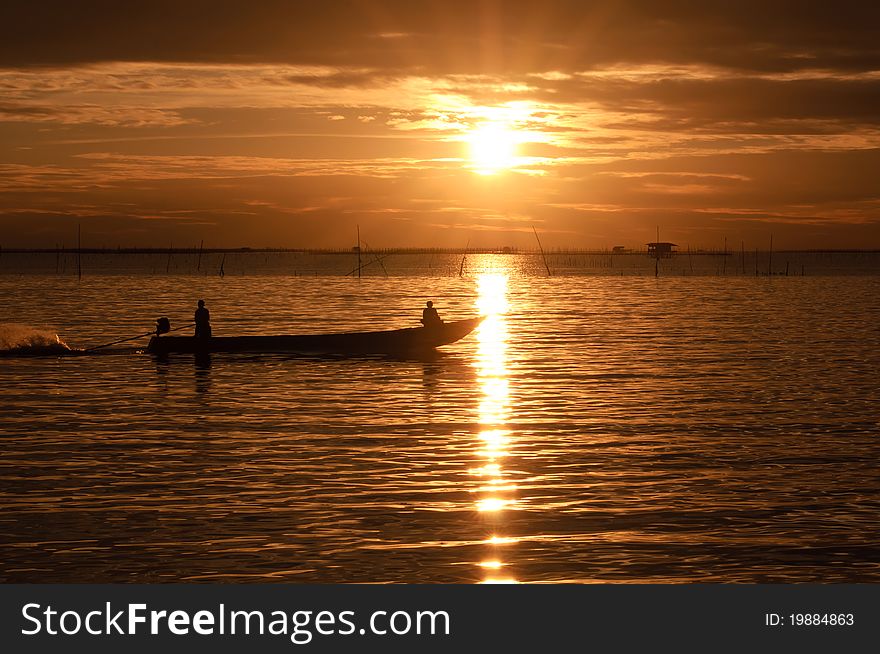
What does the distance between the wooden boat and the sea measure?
521 millimetres

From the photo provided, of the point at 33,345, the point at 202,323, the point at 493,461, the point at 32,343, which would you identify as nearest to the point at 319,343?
the point at 202,323

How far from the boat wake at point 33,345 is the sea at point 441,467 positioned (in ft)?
0.51

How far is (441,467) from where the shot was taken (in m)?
18.3

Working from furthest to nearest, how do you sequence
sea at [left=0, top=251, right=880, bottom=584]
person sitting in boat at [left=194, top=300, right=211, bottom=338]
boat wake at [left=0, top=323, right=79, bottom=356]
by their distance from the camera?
boat wake at [left=0, top=323, right=79, bottom=356] < person sitting in boat at [left=194, top=300, right=211, bottom=338] < sea at [left=0, top=251, right=880, bottom=584]

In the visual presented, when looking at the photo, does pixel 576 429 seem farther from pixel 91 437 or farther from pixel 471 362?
pixel 471 362

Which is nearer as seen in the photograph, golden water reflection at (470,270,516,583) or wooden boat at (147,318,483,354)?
golden water reflection at (470,270,516,583)

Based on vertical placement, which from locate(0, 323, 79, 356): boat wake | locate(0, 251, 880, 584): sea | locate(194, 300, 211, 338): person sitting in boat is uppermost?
locate(194, 300, 211, 338): person sitting in boat

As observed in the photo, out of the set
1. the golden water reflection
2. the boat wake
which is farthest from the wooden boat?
the boat wake

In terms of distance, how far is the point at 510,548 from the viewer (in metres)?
13.3

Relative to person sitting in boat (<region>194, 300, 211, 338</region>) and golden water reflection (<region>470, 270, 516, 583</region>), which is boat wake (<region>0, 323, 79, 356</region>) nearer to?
person sitting in boat (<region>194, 300, 211, 338</region>)

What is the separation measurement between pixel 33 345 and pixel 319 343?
10.6 metres

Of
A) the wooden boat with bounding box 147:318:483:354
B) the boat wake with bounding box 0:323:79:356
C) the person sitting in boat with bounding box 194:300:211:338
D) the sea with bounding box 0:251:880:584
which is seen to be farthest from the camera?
the boat wake with bounding box 0:323:79:356

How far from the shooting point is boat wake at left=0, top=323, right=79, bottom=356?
3919cm

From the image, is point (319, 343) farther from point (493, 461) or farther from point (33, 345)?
point (493, 461)
